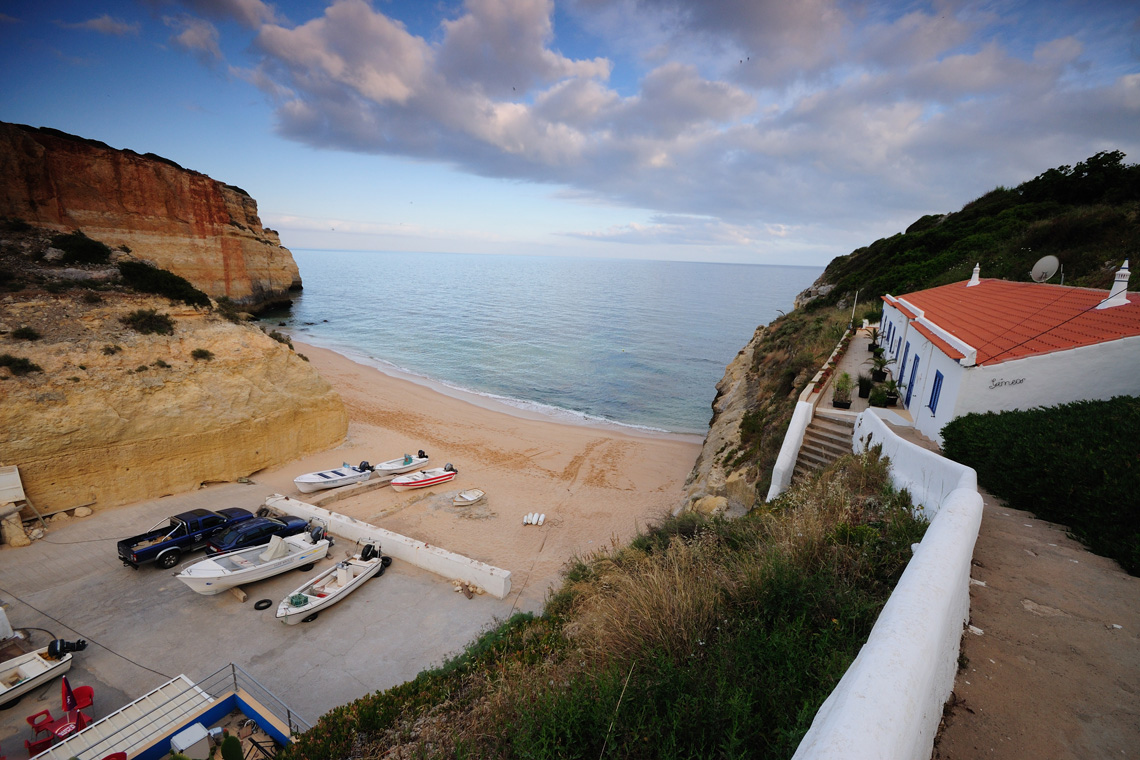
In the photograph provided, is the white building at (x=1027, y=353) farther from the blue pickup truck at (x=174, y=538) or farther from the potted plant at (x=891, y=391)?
the blue pickup truck at (x=174, y=538)

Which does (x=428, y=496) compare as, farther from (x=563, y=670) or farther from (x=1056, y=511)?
(x=1056, y=511)

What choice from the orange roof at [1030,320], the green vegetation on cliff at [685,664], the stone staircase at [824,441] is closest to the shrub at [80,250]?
the green vegetation on cliff at [685,664]

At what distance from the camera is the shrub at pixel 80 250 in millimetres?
18641

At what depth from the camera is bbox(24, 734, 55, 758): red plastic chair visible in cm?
729

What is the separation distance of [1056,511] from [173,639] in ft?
52.6

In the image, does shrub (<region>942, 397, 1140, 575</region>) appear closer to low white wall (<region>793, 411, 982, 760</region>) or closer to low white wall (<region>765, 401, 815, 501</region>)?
low white wall (<region>793, 411, 982, 760</region>)

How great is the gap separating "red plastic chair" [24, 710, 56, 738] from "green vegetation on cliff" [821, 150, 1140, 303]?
1298 inches

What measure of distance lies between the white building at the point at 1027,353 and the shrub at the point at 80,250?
29175 mm

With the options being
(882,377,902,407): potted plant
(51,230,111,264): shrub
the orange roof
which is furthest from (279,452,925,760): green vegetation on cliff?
(51,230,111,264): shrub

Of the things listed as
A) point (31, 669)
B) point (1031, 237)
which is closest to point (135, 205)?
point (31, 669)

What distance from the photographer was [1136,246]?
822 inches

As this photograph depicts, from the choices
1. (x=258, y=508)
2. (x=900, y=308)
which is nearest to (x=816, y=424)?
(x=900, y=308)

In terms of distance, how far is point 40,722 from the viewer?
7.95 meters

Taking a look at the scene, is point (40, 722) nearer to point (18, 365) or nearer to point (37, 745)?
point (37, 745)
